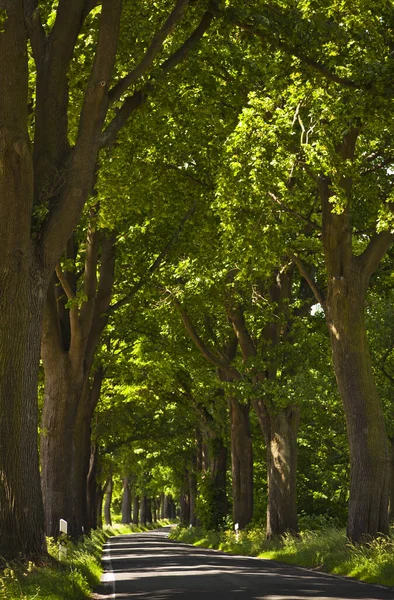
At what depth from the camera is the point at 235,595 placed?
13.1 meters

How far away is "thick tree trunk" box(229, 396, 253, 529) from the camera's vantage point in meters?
35.0

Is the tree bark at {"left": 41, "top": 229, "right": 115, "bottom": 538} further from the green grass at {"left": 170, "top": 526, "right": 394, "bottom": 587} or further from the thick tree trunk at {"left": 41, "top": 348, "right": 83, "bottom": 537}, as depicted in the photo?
the green grass at {"left": 170, "top": 526, "right": 394, "bottom": 587}

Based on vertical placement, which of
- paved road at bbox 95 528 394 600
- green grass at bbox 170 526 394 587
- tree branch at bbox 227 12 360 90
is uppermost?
tree branch at bbox 227 12 360 90


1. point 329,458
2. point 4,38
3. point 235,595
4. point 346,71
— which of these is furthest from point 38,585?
point 329,458

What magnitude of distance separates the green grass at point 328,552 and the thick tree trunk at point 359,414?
74 centimetres

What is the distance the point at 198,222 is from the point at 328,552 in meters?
9.81

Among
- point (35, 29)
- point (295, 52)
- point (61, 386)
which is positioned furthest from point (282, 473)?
point (35, 29)

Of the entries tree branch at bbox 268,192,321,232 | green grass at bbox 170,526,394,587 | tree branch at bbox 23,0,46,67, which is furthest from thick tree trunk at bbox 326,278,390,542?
tree branch at bbox 23,0,46,67

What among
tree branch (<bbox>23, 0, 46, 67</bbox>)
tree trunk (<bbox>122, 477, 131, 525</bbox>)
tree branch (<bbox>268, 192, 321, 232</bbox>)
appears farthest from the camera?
tree trunk (<bbox>122, 477, 131, 525</bbox>)

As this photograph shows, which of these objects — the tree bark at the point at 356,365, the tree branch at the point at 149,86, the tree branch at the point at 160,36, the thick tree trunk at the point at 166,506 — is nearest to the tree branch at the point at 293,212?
the tree bark at the point at 356,365

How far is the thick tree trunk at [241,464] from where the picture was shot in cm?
3500

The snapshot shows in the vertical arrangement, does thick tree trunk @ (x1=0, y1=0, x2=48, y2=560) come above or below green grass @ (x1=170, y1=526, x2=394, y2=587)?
above

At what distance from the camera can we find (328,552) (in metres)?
20.3

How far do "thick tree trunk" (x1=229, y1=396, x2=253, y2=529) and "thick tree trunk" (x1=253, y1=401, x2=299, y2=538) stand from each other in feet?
19.2
